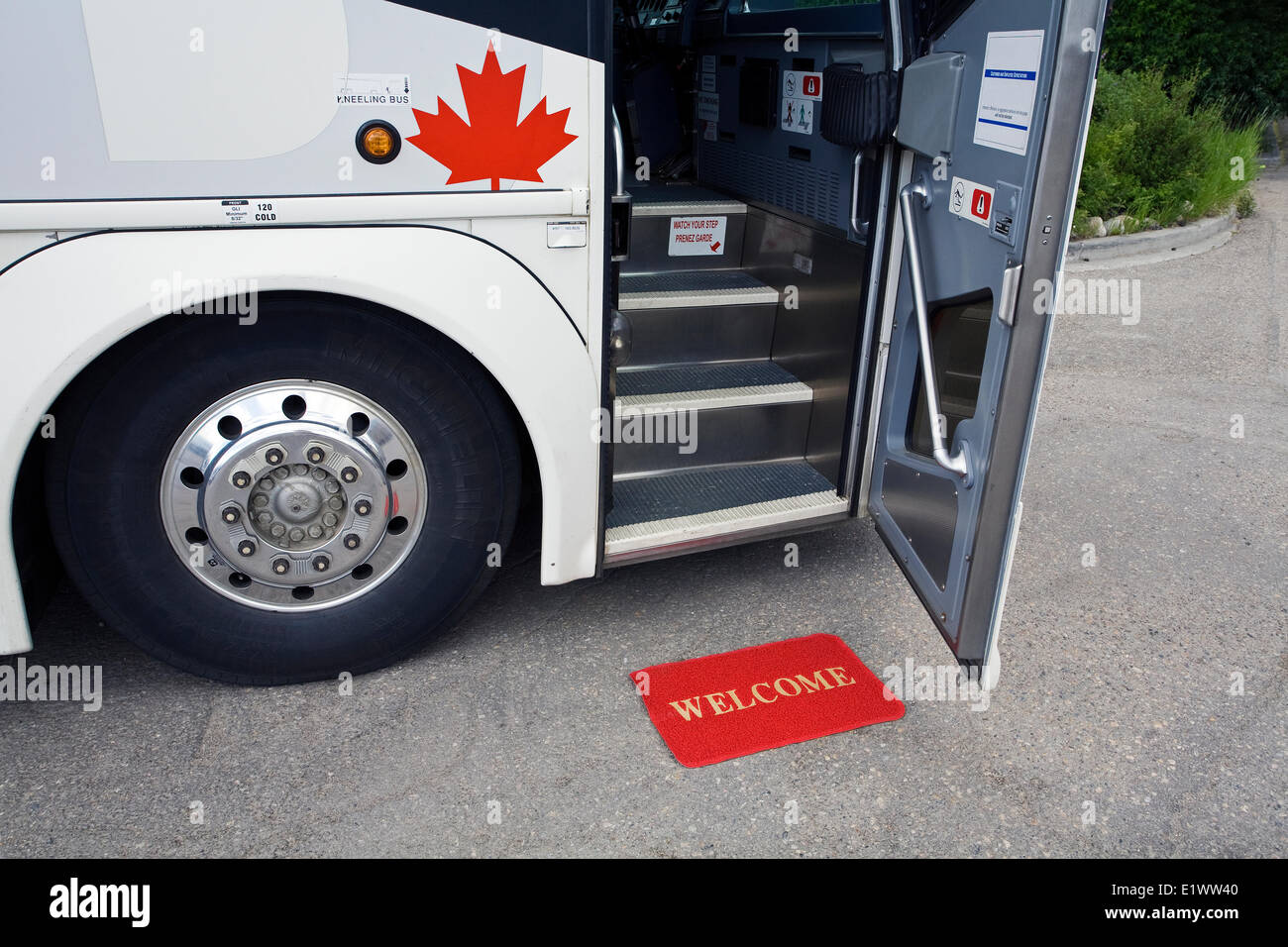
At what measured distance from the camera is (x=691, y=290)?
3.72m

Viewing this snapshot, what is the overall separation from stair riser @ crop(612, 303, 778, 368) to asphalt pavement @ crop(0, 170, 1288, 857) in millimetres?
734

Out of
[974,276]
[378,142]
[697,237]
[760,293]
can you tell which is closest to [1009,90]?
[974,276]

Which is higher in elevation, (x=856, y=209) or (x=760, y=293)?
(x=856, y=209)

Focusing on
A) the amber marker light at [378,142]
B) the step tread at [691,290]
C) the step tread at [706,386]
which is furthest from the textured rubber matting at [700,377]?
the amber marker light at [378,142]

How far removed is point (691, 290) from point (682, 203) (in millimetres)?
524

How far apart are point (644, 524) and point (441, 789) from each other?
95 centimetres

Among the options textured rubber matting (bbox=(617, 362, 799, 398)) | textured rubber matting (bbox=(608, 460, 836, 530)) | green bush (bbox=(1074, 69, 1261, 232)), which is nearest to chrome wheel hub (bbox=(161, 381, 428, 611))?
textured rubber matting (bbox=(608, 460, 836, 530))

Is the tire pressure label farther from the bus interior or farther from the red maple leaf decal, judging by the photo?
the red maple leaf decal

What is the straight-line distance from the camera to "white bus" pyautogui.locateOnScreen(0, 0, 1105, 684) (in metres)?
2.11

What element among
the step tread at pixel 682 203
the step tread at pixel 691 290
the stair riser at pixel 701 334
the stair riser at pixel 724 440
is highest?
the step tread at pixel 682 203

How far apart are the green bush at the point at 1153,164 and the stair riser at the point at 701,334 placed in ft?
18.2

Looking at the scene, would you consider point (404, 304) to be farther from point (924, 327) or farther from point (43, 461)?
point (924, 327)

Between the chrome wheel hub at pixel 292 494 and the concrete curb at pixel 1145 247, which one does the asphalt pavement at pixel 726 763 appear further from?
the concrete curb at pixel 1145 247

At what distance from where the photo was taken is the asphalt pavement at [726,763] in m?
2.33
